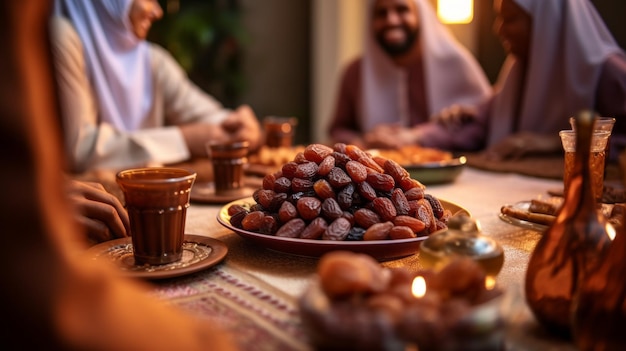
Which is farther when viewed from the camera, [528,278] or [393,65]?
[393,65]

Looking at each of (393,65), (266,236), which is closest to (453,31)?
(393,65)

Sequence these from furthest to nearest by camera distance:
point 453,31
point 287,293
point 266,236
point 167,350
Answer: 1. point 453,31
2. point 266,236
3. point 287,293
4. point 167,350

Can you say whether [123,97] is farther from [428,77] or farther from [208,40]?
[208,40]

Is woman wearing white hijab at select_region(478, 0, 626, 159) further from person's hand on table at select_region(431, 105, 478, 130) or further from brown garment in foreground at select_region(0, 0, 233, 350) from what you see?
brown garment in foreground at select_region(0, 0, 233, 350)

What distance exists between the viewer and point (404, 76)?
3465mm

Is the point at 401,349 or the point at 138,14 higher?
the point at 138,14

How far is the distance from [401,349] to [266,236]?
47 centimetres

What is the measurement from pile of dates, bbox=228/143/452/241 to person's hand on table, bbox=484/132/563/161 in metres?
1.29

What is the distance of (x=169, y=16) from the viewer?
5.27 meters

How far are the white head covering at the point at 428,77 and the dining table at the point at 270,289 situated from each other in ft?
5.85

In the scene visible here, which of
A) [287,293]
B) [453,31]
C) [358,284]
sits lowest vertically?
[287,293]

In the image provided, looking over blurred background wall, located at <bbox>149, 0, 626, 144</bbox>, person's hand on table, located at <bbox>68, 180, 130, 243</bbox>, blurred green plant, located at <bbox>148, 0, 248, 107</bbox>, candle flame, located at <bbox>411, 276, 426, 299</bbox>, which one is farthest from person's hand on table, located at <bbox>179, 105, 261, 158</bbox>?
blurred green plant, located at <bbox>148, 0, 248, 107</bbox>

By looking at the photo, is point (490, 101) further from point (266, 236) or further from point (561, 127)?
point (266, 236)

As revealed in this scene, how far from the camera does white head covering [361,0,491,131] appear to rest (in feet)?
10.5
